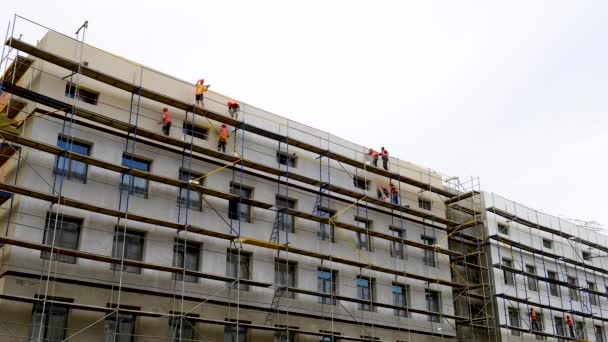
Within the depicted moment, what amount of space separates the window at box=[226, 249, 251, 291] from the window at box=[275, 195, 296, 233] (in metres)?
2.21

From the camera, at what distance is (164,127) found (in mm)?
27328

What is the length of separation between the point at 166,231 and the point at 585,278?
2887 centimetres

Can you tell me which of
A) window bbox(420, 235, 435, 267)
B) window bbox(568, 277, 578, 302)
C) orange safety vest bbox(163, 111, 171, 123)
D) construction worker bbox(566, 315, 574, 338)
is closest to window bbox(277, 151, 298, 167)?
orange safety vest bbox(163, 111, 171, 123)

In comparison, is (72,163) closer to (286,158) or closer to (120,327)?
(120,327)

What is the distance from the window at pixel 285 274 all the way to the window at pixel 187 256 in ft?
11.9

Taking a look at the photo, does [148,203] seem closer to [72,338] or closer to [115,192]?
[115,192]

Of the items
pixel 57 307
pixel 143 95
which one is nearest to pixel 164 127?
pixel 143 95

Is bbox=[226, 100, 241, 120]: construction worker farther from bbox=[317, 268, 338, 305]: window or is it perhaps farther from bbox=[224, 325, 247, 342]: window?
bbox=[224, 325, 247, 342]: window

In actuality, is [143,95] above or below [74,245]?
above

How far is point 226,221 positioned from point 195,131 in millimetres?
4134

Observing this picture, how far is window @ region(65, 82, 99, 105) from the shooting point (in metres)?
25.8

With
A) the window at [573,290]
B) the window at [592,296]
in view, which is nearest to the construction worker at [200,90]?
the window at [573,290]

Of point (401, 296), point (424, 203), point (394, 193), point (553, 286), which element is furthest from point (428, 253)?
point (553, 286)

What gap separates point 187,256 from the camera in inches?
1060
